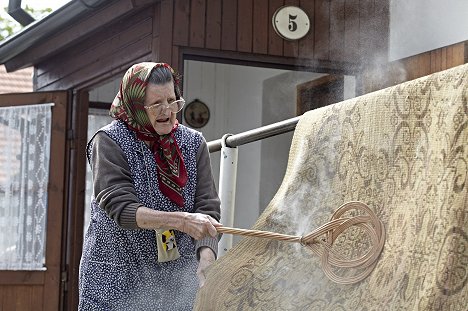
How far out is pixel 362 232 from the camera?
2469 millimetres

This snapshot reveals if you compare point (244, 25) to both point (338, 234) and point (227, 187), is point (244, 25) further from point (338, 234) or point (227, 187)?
point (338, 234)

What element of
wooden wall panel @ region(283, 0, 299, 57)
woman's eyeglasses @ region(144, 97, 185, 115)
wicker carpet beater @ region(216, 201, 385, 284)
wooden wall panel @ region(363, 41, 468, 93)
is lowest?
wicker carpet beater @ region(216, 201, 385, 284)

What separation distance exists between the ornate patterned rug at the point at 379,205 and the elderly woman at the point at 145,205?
0.26m

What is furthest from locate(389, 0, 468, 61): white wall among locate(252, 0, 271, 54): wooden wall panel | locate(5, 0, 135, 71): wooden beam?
locate(5, 0, 135, 71): wooden beam

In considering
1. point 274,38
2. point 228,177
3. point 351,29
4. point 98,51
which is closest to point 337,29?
point 351,29

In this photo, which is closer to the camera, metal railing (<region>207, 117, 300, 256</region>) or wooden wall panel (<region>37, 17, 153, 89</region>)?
metal railing (<region>207, 117, 300, 256</region>)

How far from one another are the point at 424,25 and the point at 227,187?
13.0ft

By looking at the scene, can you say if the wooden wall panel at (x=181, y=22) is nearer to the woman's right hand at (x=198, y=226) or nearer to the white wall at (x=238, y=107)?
the white wall at (x=238, y=107)

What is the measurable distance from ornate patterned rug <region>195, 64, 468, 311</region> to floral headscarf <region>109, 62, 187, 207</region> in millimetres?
334

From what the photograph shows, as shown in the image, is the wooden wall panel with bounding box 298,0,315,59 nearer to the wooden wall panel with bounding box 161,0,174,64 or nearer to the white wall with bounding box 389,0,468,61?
the white wall with bounding box 389,0,468,61

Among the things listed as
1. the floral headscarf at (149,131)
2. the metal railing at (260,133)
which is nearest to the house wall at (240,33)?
the metal railing at (260,133)

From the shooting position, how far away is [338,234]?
2.56 meters

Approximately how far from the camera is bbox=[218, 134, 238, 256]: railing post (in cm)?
392

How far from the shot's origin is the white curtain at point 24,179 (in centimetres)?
894
